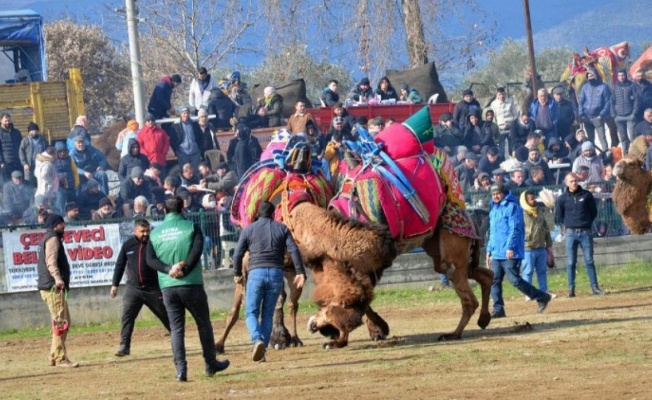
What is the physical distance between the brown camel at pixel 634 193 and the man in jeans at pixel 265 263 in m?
4.17

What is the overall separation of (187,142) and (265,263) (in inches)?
517

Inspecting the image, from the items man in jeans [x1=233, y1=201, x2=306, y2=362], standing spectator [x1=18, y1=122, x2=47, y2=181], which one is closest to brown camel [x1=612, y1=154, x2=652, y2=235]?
man in jeans [x1=233, y1=201, x2=306, y2=362]

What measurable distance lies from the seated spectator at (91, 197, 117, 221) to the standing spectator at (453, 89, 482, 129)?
8765 millimetres

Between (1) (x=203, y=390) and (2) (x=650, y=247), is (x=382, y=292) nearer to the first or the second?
(2) (x=650, y=247)

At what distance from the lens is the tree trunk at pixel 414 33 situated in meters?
36.5

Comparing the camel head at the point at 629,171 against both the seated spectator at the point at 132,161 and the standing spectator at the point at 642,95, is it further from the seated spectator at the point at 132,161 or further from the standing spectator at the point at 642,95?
the standing spectator at the point at 642,95

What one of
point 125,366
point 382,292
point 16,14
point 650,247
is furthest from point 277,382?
point 16,14

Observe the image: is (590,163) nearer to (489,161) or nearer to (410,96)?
(489,161)

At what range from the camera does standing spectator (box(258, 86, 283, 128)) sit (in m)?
28.8

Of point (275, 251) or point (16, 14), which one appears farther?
point (16, 14)

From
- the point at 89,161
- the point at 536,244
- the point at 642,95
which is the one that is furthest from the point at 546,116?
the point at 89,161

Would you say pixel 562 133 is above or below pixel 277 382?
above

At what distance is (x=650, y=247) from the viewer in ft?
83.6

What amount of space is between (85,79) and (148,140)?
90.4 ft
